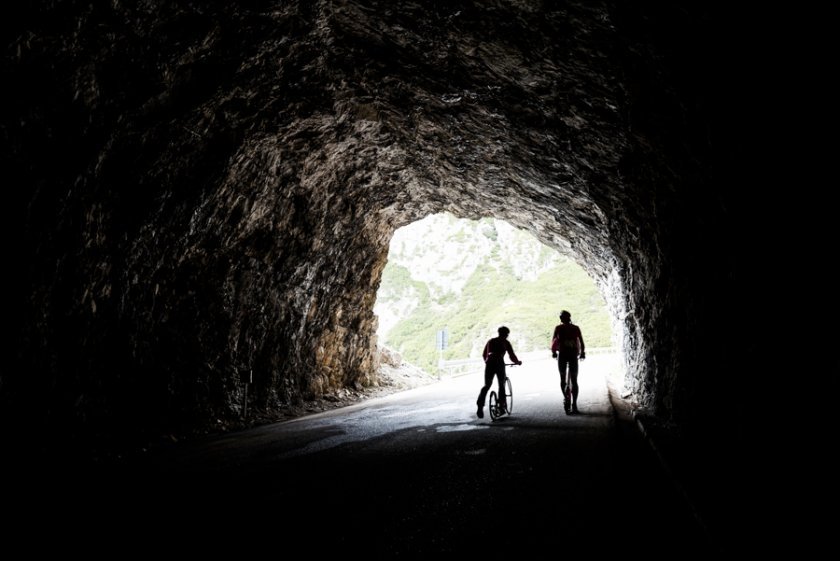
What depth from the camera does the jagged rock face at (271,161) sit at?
23.0 ft

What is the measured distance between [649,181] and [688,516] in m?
6.63

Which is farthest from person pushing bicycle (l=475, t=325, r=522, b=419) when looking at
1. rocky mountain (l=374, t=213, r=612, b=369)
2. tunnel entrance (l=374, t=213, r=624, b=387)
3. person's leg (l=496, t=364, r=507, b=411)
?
rocky mountain (l=374, t=213, r=612, b=369)

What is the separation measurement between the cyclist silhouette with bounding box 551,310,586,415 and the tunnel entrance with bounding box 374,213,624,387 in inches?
1998

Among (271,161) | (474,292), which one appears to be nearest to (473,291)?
(474,292)

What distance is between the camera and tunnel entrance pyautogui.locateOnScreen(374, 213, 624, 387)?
70562mm

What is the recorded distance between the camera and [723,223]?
6.16m

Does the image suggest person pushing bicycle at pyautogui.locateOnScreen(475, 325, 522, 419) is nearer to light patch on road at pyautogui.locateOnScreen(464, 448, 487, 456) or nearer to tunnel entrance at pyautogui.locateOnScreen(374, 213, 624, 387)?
light patch on road at pyautogui.locateOnScreen(464, 448, 487, 456)

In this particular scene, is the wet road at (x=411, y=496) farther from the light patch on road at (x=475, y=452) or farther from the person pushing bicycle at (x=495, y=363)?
the person pushing bicycle at (x=495, y=363)

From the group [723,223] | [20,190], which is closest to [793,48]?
[723,223]

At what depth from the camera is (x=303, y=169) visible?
14.0 metres

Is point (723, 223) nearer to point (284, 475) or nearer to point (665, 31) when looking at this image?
point (665, 31)

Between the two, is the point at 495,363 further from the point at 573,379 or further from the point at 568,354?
the point at 573,379

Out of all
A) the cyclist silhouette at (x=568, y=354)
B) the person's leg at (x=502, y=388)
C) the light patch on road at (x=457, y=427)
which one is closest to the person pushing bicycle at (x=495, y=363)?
the person's leg at (x=502, y=388)

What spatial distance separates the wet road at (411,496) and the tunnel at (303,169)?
164 cm
